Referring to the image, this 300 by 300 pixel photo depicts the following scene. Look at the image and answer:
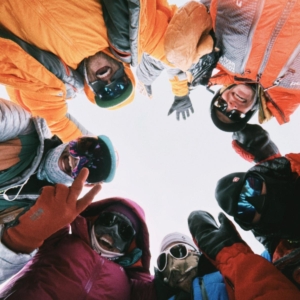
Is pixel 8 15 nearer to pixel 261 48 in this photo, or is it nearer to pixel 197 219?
pixel 261 48

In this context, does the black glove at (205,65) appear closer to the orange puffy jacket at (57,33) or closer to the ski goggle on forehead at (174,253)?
the orange puffy jacket at (57,33)

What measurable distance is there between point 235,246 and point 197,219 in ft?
1.31

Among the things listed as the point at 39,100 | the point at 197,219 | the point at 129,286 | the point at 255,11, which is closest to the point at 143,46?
the point at 255,11

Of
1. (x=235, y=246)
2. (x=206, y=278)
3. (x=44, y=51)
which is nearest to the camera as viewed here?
(x=235, y=246)

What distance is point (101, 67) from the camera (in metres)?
1.59

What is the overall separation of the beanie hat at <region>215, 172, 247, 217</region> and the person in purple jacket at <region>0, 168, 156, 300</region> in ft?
2.30

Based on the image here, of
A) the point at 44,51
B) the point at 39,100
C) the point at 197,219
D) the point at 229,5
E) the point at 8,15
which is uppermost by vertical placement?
the point at 229,5

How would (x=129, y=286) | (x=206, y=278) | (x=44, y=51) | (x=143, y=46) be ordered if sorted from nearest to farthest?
(x=206, y=278) < (x=44, y=51) < (x=143, y=46) < (x=129, y=286)

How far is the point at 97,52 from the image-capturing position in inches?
61.4

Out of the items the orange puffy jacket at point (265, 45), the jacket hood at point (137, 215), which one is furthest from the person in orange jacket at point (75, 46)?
the jacket hood at point (137, 215)

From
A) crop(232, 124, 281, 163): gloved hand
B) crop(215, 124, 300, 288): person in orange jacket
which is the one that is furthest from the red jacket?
crop(232, 124, 281, 163): gloved hand

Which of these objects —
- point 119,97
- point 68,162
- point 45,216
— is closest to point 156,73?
point 119,97

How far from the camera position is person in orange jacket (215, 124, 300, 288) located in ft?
3.83

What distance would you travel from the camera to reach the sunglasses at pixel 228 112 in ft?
5.69
